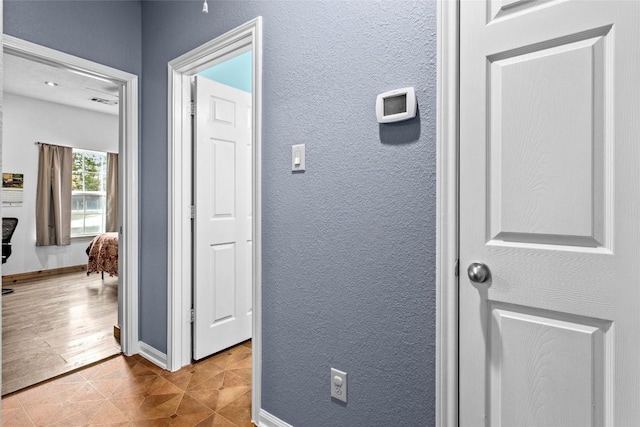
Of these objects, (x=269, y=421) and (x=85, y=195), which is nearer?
(x=269, y=421)

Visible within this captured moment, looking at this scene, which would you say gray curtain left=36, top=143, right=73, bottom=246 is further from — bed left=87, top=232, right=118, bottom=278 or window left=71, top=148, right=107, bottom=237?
bed left=87, top=232, right=118, bottom=278

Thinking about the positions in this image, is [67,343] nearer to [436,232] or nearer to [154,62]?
[154,62]

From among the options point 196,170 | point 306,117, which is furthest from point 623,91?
point 196,170

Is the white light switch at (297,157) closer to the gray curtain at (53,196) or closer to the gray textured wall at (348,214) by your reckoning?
the gray textured wall at (348,214)

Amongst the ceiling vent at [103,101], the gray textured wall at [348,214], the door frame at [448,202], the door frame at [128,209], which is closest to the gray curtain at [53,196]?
the ceiling vent at [103,101]

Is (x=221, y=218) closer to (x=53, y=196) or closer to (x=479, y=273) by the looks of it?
(x=479, y=273)

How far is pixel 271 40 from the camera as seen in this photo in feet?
5.71

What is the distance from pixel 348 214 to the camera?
1469mm

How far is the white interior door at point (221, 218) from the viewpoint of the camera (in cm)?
247

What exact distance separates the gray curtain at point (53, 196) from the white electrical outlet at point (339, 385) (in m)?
5.75

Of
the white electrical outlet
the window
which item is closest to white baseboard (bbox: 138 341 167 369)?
the white electrical outlet

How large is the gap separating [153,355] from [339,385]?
1649 mm

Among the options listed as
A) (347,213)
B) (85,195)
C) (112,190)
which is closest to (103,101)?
(112,190)

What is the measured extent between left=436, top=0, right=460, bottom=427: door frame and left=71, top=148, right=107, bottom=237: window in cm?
643
